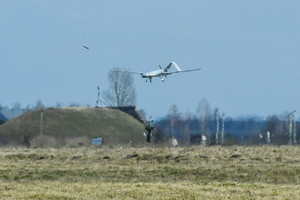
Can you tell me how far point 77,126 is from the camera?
9469 centimetres

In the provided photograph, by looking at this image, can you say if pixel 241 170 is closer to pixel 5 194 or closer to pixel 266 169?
pixel 266 169

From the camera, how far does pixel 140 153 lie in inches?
1778

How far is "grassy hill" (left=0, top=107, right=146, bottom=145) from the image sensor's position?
291 feet

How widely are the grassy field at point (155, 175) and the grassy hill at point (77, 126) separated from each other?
40.4 meters

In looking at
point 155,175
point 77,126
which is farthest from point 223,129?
point 155,175

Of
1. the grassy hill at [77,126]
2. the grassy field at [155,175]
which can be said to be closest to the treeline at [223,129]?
the grassy hill at [77,126]

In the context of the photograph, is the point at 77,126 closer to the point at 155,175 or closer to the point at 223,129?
the point at 223,129

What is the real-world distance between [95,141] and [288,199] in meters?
63.6

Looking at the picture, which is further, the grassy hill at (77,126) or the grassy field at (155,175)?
the grassy hill at (77,126)

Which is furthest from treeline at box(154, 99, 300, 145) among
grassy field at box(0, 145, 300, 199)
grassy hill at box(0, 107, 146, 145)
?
grassy field at box(0, 145, 300, 199)

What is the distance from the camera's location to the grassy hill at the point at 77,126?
88562 millimetres

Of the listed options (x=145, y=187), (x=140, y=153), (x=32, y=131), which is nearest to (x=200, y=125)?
(x=32, y=131)

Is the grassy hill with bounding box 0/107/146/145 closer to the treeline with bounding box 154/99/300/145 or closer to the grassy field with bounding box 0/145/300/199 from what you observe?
the treeline with bounding box 154/99/300/145

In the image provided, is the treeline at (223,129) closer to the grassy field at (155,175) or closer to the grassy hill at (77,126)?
the grassy hill at (77,126)
